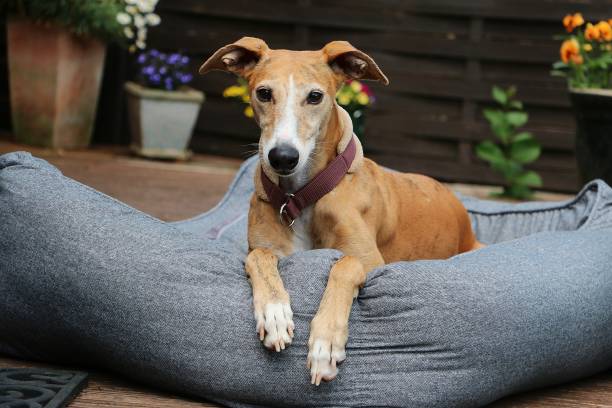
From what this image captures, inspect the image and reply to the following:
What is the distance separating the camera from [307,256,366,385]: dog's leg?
2283 mm

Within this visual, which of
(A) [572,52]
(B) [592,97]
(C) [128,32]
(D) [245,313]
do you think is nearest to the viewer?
(D) [245,313]

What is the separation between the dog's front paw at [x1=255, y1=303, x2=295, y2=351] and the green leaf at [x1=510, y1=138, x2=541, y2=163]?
4170mm

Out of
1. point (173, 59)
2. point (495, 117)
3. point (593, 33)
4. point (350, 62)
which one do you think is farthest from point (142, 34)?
point (350, 62)

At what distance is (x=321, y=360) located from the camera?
89.9 inches

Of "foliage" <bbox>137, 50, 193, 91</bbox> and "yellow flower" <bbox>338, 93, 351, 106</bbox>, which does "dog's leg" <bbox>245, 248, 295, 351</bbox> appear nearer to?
"yellow flower" <bbox>338, 93, 351, 106</bbox>

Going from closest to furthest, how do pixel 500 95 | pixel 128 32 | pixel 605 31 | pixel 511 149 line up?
pixel 605 31
pixel 500 95
pixel 511 149
pixel 128 32

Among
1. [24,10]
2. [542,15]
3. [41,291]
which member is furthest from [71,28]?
[41,291]

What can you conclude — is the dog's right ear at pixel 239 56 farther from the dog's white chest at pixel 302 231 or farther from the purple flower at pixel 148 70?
the purple flower at pixel 148 70

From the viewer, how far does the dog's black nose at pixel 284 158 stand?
2.45 meters

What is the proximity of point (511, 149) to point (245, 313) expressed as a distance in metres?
4.24

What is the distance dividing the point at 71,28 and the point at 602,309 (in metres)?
4.69

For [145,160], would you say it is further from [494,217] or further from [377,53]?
[494,217]

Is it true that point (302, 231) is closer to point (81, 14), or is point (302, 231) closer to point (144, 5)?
point (81, 14)

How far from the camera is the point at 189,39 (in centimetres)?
716
